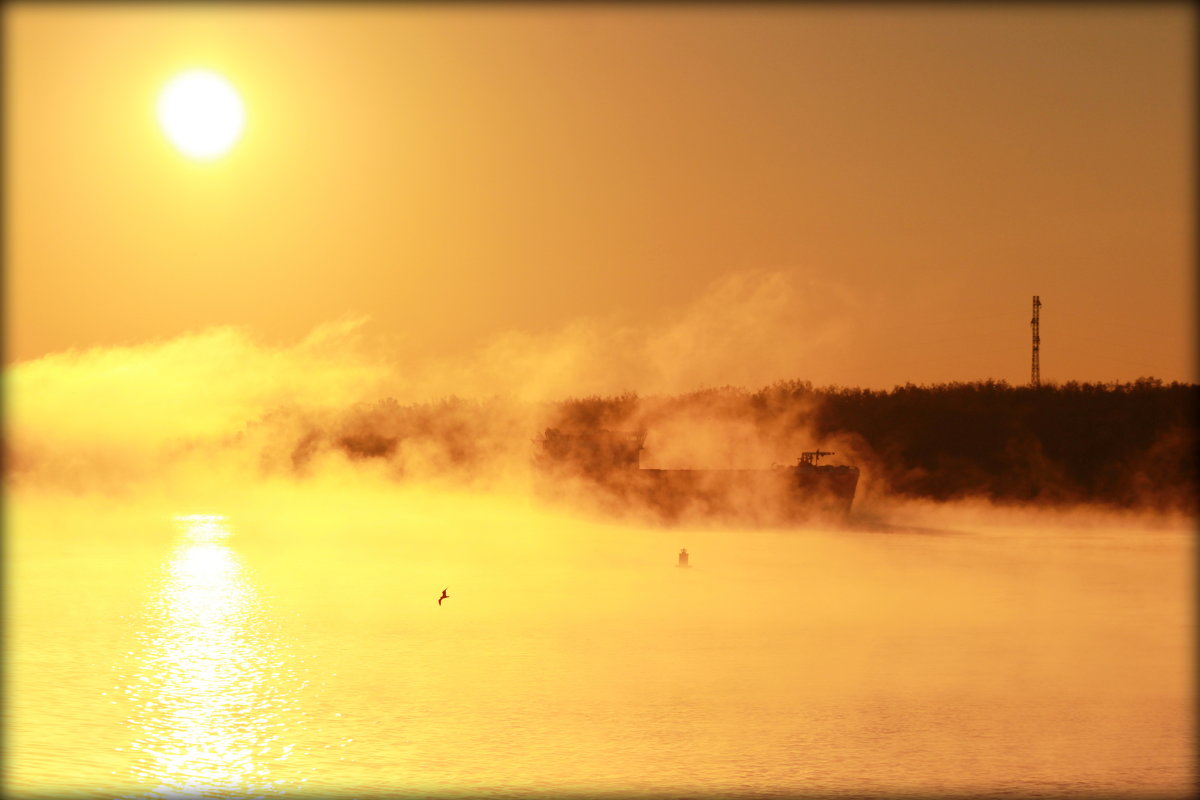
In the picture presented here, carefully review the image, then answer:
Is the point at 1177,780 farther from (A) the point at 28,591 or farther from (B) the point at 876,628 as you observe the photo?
(A) the point at 28,591

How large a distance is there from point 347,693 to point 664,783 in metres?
5.77

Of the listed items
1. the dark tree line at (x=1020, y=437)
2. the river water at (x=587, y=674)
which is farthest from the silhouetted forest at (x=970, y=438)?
the river water at (x=587, y=674)

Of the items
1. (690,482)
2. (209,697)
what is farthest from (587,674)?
(690,482)

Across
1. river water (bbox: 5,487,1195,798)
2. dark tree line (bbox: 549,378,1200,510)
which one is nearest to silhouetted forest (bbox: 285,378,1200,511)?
dark tree line (bbox: 549,378,1200,510)

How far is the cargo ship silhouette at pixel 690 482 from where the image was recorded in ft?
196

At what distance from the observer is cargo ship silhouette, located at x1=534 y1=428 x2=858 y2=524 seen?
59594 millimetres

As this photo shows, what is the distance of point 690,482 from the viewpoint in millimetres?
61219

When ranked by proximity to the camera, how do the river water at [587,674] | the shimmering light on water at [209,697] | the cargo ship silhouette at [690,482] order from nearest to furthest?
1. the shimmering light on water at [209,697]
2. the river water at [587,674]
3. the cargo ship silhouette at [690,482]

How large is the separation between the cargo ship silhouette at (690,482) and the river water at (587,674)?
19.6 metres

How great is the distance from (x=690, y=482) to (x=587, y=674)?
41.1 meters

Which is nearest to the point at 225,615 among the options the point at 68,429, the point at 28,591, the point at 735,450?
the point at 28,591

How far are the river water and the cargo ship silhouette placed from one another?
770 inches

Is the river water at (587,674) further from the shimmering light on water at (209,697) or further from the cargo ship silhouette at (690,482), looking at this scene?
the cargo ship silhouette at (690,482)

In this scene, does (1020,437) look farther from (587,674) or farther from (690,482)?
(587,674)
